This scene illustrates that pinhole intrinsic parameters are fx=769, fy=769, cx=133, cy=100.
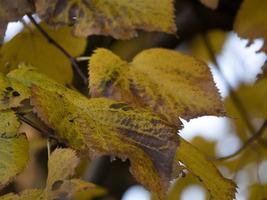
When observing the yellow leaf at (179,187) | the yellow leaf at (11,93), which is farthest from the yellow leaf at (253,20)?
the yellow leaf at (179,187)

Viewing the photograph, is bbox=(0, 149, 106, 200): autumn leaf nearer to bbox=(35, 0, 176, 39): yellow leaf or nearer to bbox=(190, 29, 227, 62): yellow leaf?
bbox=(35, 0, 176, 39): yellow leaf

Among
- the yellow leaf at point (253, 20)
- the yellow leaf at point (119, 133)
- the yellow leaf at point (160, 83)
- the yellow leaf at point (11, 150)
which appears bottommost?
the yellow leaf at point (253, 20)

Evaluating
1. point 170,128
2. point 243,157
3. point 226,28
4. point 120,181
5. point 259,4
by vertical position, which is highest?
point 170,128

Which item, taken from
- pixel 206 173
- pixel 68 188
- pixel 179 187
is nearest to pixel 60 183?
pixel 68 188

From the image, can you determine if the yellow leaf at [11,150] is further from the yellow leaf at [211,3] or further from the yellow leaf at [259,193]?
the yellow leaf at [259,193]

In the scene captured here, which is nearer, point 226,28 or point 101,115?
point 101,115

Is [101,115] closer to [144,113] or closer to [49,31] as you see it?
[144,113]

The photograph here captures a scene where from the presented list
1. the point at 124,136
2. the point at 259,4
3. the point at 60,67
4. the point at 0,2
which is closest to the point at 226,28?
the point at 259,4
